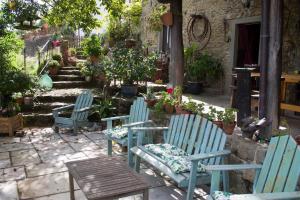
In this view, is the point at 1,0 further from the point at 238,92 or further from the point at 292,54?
the point at 292,54

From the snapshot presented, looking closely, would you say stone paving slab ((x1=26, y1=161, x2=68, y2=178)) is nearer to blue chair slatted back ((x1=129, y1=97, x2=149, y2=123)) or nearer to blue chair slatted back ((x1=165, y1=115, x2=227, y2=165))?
blue chair slatted back ((x1=129, y1=97, x2=149, y2=123))

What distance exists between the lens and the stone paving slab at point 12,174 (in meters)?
3.93

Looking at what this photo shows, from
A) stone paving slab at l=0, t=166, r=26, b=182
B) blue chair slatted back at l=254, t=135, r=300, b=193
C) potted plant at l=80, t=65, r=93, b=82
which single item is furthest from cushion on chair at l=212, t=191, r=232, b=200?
potted plant at l=80, t=65, r=93, b=82

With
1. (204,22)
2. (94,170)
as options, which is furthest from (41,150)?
(204,22)

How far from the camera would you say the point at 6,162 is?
4.52 m

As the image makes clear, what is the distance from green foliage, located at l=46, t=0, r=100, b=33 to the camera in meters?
7.29

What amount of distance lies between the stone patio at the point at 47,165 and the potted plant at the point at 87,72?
2.28 meters

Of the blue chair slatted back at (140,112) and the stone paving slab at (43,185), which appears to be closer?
the stone paving slab at (43,185)

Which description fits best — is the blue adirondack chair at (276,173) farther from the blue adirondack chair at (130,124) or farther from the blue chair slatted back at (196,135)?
the blue adirondack chair at (130,124)

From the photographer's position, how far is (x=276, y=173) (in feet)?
8.07

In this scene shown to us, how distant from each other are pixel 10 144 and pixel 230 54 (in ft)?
16.9

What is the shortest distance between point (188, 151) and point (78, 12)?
16.2ft

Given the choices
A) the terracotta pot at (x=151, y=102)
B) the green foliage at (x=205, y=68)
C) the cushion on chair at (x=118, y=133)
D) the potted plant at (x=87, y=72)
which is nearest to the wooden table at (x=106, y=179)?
the cushion on chair at (x=118, y=133)

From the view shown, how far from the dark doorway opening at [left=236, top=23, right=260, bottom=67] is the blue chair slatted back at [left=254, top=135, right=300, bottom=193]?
552 cm
